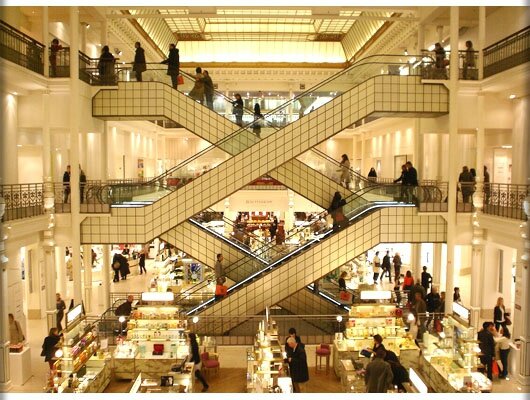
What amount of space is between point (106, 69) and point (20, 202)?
483 centimetres

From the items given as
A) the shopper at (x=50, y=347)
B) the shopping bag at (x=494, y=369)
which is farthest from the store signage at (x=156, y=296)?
the shopping bag at (x=494, y=369)

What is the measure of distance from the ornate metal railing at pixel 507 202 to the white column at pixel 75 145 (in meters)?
11.3

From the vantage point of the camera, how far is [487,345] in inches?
481

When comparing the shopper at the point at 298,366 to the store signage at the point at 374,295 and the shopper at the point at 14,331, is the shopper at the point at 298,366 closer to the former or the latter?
the store signage at the point at 374,295

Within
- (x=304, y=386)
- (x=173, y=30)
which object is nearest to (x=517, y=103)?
(x=304, y=386)

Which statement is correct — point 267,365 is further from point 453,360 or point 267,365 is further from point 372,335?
point 453,360

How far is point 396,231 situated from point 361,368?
15.4 ft

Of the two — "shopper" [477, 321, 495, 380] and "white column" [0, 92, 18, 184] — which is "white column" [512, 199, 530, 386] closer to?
"shopper" [477, 321, 495, 380]

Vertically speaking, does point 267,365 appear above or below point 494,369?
above

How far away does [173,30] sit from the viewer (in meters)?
30.3

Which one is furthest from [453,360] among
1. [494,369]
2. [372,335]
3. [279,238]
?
[279,238]
